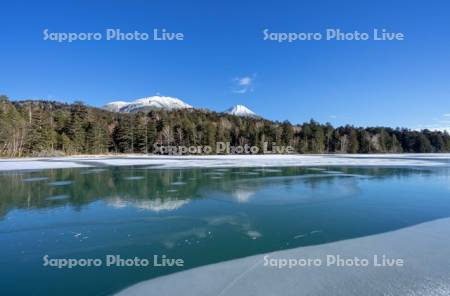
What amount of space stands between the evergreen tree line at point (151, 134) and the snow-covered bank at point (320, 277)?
45639 millimetres

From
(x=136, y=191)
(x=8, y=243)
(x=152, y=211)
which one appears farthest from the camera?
(x=136, y=191)

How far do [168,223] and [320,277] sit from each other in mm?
3655

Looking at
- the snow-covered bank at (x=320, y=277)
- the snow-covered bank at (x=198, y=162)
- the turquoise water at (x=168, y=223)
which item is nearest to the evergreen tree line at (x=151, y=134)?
the snow-covered bank at (x=198, y=162)

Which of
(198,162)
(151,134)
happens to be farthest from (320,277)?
(151,134)

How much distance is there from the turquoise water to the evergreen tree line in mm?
38483

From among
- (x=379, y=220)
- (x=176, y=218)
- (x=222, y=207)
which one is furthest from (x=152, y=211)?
(x=379, y=220)

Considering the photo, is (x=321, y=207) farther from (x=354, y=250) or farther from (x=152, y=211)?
(x=152, y=211)

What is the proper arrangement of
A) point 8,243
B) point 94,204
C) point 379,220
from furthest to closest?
point 94,204 < point 379,220 < point 8,243

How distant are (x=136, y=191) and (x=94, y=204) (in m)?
2.46

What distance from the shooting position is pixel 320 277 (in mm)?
3930

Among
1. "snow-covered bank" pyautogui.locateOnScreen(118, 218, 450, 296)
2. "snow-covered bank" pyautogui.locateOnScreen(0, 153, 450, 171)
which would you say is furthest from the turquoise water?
"snow-covered bank" pyautogui.locateOnScreen(0, 153, 450, 171)

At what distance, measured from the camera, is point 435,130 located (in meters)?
91.8

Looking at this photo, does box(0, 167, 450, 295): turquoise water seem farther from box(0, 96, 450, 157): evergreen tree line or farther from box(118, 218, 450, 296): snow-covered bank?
box(0, 96, 450, 157): evergreen tree line

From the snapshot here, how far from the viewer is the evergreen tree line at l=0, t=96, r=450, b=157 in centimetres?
4425
